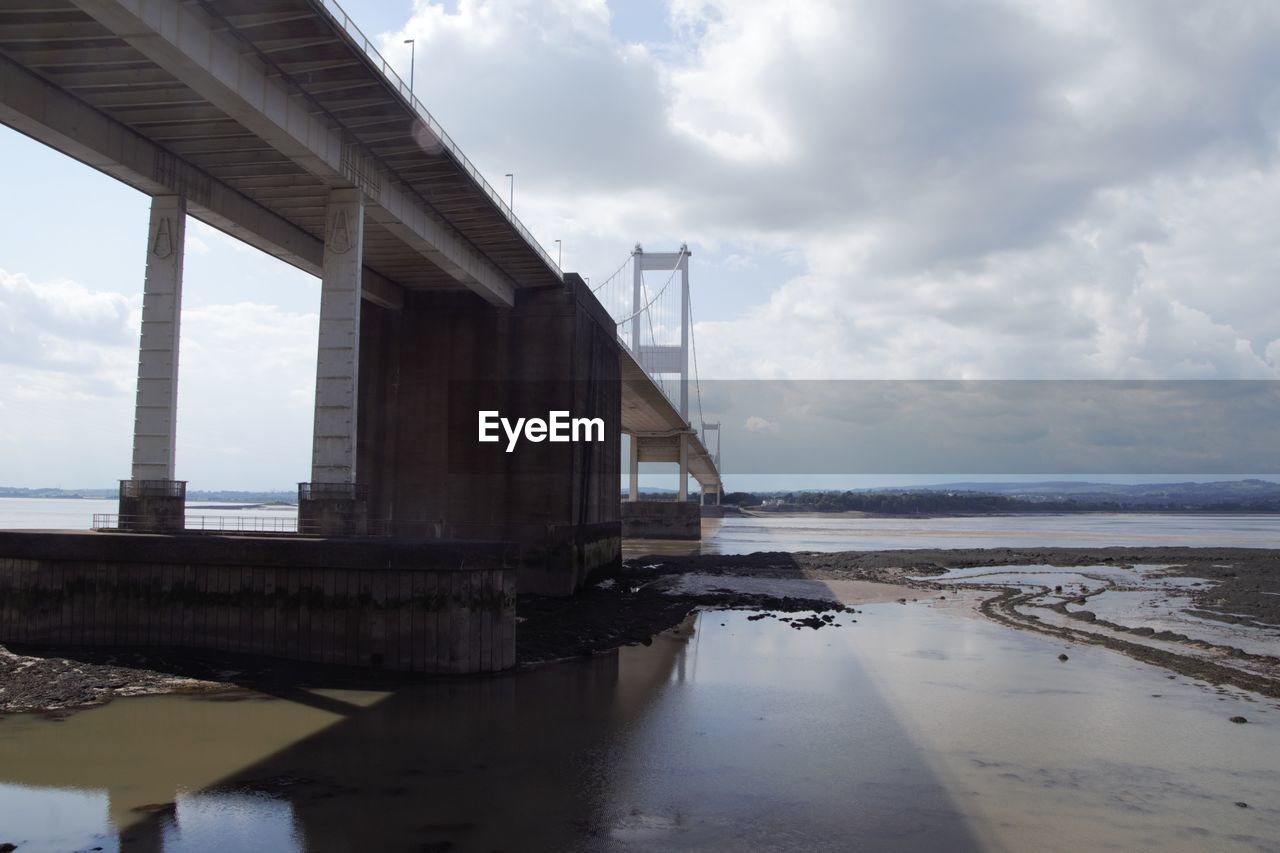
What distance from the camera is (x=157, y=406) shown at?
52.4 ft

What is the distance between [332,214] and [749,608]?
1610 cm

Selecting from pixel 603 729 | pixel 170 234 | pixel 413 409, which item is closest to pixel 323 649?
pixel 603 729

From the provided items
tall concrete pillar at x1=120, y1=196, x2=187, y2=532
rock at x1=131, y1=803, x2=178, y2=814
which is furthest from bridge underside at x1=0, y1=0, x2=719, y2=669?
rock at x1=131, y1=803, x2=178, y2=814

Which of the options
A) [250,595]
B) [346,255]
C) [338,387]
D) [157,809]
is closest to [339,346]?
[338,387]

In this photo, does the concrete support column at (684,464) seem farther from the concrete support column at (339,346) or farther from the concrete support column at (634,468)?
the concrete support column at (339,346)

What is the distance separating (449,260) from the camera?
2267 cm

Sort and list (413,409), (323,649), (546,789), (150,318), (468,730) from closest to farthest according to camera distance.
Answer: (546,789) → (468,730) → (323,649) → (150,318) → (413,409)

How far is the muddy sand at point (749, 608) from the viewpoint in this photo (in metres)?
13.2

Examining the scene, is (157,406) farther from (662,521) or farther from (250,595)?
(662,521)

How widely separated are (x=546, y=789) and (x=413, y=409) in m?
19.0

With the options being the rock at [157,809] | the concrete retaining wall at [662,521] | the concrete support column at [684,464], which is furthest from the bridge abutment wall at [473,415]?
the concrete support column at [684,464]

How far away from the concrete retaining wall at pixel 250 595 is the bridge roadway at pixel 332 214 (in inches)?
78.5

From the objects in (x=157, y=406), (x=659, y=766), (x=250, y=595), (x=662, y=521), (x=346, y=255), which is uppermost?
(x=346, y=255)

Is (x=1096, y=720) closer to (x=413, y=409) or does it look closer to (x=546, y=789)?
(x=546, y=789)
